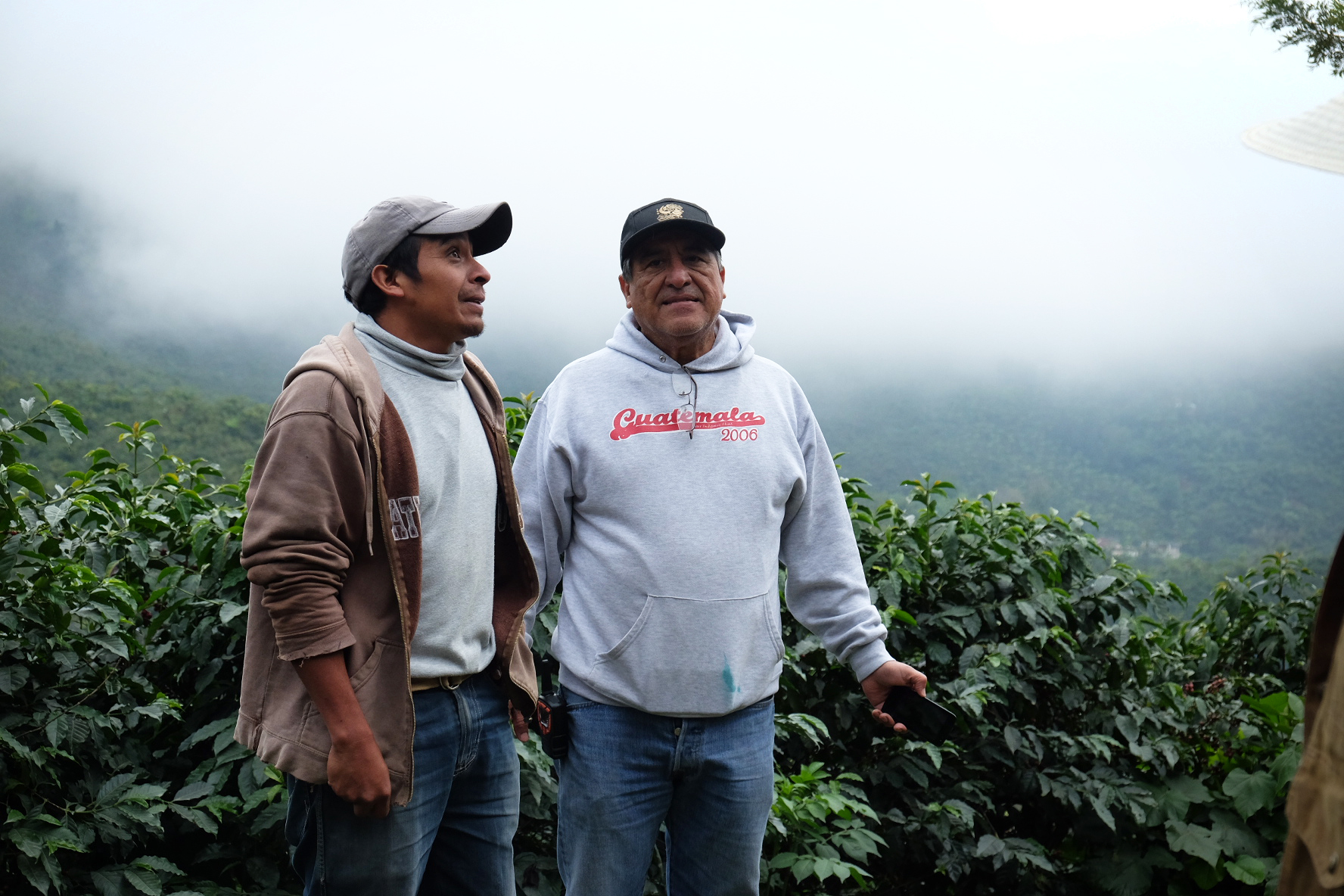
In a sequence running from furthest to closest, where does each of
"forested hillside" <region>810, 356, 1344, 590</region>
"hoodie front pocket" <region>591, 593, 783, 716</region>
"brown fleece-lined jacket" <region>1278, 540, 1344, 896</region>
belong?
"forested hillside" <region>810, 356, 1344, 590</region> < "hoodie front pocket" <region>591, 593, 783, 716</region> < "brown fleece-lined jacket" <region>1278, 540, 1344, 896</region>

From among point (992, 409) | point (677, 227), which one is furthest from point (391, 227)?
point (992, 409)

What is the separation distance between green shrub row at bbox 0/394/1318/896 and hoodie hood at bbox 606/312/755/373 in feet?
2.85

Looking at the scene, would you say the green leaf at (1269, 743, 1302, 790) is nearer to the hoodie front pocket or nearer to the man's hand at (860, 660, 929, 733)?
the man's hand at (860, 660, 929, 733)

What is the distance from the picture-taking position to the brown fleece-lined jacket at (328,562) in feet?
5.16

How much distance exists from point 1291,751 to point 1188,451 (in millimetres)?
4986

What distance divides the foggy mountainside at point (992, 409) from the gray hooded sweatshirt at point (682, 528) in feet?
14.0

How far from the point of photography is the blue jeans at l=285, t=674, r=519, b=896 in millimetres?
1685

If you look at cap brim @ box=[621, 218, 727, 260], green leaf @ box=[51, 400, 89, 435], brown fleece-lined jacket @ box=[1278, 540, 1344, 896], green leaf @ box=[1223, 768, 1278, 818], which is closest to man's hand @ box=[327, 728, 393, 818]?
cap brim @ box=[621, 218, 727, 260]

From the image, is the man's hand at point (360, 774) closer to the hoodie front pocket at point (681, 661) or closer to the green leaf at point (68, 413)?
the hoodie front pocket at point (681, 661)

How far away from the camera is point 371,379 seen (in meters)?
1.75

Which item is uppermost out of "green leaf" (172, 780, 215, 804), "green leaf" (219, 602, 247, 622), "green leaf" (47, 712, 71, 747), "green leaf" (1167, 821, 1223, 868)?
"green leaf" (219, 602, 247, 622)

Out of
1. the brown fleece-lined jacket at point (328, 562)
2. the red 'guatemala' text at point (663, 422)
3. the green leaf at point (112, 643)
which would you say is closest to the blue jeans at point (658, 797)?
the brown fleece-lined jacket at point (328, 562)

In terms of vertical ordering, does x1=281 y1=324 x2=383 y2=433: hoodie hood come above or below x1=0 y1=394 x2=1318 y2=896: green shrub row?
above

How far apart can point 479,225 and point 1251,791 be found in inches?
116
